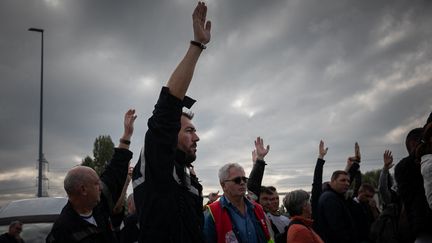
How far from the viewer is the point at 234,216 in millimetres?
4352

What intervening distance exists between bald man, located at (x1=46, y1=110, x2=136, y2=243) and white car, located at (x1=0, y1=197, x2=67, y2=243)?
5.86ft

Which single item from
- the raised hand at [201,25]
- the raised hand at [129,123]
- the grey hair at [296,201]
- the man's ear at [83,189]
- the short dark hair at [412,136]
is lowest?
the grey hair at [296,201]

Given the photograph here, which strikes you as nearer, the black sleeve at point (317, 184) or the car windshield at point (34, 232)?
the car windshield at point (34, 232)

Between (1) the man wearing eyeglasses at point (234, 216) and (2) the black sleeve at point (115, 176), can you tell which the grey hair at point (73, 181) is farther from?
(1) the man wearing eyeglasses at point (234, 216)

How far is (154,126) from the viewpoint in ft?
7.54

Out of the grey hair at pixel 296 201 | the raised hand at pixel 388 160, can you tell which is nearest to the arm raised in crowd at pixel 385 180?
the raised hand at pixel 388 160

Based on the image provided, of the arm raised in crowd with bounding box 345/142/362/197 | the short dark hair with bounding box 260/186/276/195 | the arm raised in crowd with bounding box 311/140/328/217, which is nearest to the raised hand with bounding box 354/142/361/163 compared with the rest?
the arm raised in crowd with bounding box 345/142/362/197

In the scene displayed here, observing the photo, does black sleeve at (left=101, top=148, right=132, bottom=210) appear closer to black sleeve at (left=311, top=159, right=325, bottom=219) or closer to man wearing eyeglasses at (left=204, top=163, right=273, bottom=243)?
man wearing eyeglasses at (left=204, top=163, right=273, bottom=243)

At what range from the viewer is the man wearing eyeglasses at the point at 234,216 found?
13.6 feet

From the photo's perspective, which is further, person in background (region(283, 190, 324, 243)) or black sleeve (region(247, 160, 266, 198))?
black sleeve (region(247, 160, 266, 198))

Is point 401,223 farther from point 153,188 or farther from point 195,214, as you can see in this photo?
point 153,188

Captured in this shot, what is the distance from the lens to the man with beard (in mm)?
2277

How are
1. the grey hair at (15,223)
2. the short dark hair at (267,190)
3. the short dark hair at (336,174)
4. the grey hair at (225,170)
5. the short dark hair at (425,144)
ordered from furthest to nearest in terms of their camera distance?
the short dark hair at (336,174)
the short dark hair at (267,190)
the grey hair at (15,223)
the grey hair at (225,170)
the short dark hair at (425,144)

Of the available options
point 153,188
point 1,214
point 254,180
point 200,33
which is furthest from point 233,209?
point 1,214
